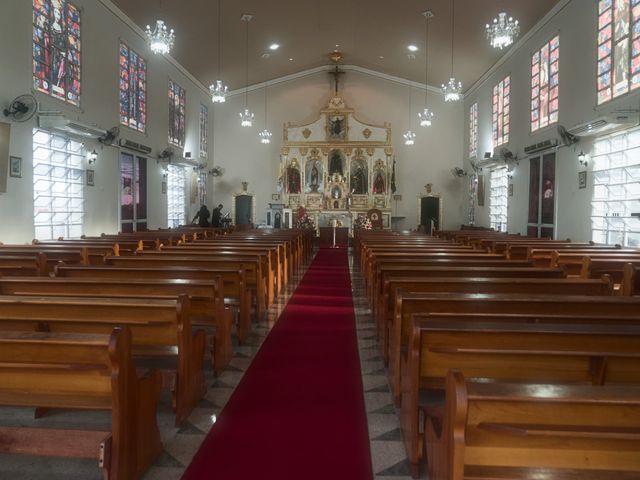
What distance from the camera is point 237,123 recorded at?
76.2ft

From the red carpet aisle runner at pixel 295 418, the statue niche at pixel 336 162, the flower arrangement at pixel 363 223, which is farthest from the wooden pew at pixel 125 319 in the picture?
the statue niche at pixel 336 162

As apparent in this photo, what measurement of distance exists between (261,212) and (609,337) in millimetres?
21386

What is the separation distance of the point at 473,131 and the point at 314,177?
6864 millimetres

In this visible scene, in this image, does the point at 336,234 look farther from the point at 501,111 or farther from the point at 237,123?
the point at 237,123

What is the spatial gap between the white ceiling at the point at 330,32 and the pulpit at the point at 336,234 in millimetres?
6623

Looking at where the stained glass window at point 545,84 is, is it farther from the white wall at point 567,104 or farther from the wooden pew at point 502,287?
the wooden pew at point 502,287

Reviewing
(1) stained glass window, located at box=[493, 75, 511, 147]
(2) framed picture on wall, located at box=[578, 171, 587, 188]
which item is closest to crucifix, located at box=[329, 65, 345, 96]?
(1) stained glass window, located at box=[493, 75, 511, 147]

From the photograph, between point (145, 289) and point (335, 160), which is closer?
point (145, 289)

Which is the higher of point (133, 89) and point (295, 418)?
point (133, 89)

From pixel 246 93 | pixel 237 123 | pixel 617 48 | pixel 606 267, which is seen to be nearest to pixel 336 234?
pixel 237 123

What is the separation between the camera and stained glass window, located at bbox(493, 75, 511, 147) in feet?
57.0

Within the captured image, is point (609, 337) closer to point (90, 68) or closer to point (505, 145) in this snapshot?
point (90, 68)

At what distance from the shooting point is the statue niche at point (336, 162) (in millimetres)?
22575

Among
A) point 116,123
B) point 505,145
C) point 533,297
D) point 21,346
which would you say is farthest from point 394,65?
point 21,346
